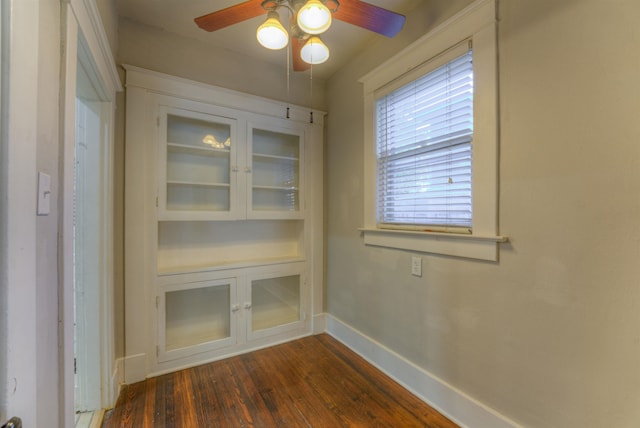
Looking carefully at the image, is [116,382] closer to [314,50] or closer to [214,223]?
[214,223]

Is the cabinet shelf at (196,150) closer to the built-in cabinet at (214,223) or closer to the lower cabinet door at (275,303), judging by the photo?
the built-in cabinet at (214,223)

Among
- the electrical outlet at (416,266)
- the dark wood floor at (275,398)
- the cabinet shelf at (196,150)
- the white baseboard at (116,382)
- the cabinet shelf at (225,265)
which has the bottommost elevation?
the dark wood floor at (275,398)

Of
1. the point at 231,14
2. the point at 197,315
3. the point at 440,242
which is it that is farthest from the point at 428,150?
the point at 197,315

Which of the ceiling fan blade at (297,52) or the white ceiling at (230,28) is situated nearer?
the ceiling fan blade at (297,52)

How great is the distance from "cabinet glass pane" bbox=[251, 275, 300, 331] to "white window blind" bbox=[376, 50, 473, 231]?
122cm

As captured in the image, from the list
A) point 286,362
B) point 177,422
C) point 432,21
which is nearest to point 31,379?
point 177,422

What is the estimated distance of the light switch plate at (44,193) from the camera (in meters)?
0.81

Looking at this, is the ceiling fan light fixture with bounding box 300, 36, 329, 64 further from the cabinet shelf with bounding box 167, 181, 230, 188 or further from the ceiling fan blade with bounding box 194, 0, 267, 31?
the cabinet shelf with bounding box 167, 181, 230, 188

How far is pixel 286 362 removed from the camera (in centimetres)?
232

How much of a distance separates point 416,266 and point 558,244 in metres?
0.81

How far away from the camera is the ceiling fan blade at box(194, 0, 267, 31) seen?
1.30 m

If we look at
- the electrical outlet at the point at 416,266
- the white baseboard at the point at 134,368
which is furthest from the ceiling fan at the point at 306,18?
the white baseboard at the point at 134,368

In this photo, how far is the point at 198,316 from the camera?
247 centimetres

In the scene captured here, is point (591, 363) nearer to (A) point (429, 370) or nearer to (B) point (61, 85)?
(A) point (429, 370)
